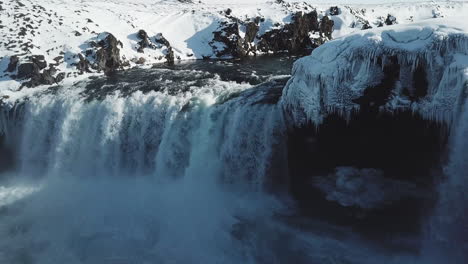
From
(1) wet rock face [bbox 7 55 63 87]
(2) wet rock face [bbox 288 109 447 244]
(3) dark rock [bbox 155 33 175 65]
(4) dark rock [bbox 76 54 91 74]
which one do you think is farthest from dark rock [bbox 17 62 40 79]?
(2) wet rock face [bbox 288 109 447 244]

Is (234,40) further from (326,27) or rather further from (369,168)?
(369,168)

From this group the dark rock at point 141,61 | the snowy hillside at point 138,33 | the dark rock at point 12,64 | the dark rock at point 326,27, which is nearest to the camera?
the dark rock at point 12,64

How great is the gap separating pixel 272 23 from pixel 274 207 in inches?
916

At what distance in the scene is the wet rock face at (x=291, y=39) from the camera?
100 feet

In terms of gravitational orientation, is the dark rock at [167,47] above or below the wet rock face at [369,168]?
above

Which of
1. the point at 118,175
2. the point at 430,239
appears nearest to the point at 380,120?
the point at 430,239

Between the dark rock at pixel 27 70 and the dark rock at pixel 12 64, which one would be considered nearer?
the dark rock at pixel 27 70

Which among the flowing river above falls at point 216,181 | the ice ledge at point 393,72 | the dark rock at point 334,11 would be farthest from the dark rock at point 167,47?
the dark rock at point 334,11

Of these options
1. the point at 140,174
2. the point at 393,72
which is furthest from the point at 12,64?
the point at 393,72

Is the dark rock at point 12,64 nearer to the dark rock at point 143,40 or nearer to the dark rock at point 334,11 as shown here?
the dark rock at point 143,40

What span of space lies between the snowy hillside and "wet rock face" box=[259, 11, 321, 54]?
0.29 feet

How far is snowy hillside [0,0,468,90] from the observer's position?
71.2 ft

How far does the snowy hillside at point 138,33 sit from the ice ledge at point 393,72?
1611 centimetres

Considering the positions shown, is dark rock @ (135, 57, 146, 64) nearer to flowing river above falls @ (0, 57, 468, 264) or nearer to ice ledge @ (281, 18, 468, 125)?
flowing river above falls @ (0, 57, 468, 264)
